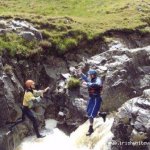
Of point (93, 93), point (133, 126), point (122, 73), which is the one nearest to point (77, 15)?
point (122, 73)

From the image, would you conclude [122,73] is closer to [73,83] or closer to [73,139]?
[73,83]

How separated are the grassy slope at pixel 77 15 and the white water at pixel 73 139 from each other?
21.5 feet

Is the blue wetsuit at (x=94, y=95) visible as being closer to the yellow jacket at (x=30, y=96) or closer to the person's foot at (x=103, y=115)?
the person's foot at (x=103, y=115)

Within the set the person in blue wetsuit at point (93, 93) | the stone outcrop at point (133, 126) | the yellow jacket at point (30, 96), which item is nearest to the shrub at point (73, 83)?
the person in blue wetsuit at point (93, 93)

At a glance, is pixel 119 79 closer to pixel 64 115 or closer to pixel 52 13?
pixel 64 115

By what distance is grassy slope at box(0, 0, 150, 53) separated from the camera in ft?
115

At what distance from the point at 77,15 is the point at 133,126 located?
64.5 feet

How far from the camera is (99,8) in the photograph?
43.3 meters

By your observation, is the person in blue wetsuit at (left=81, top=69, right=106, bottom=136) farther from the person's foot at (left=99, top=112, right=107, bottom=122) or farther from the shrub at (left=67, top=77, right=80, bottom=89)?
the shrub at (left=67, top=77, right=80, bottom=89)

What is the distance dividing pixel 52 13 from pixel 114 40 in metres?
7.64

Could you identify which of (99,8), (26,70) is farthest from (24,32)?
(99,8)

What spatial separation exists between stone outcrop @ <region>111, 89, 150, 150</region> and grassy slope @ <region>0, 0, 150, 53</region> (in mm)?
10624

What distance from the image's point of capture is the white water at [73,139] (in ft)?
86.0

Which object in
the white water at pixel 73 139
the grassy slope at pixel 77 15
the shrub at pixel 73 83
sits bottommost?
the white water at pixel 73 139
